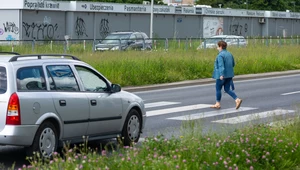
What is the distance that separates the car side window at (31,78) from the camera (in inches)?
422

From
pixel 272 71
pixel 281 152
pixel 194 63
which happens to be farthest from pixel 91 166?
pixel 272 71

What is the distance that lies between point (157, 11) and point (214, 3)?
1524 inches

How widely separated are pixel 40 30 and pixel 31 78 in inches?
1568

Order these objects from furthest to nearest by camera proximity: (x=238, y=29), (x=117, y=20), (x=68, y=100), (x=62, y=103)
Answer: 1. (x=238, y=29)
2. (x=117, y=20)
3. (x=68, y=100)
4. (x=62, y=103)

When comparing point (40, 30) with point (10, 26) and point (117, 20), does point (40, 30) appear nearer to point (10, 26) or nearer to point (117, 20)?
point (10, 26)

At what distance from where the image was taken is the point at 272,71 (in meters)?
33.4

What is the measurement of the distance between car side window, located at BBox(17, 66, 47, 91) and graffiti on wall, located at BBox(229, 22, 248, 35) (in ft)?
191

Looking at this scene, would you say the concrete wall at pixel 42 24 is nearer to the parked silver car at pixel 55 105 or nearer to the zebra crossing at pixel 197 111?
the zebra crossing at pixel 197 111

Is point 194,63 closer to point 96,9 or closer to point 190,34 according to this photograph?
point 96,9

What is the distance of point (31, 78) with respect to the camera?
10906mm

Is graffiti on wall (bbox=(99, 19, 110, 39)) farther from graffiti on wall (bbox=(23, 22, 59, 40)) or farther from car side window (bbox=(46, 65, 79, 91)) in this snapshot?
car side window (bbox=(46, 65, 79, 91))

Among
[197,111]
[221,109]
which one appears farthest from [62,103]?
[221,109]

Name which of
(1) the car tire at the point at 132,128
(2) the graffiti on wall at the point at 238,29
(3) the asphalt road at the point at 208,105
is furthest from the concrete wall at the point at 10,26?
(1) the car tire at the point at 132,128

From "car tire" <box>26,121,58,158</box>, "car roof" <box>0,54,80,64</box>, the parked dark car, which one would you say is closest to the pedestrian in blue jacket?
"car roof" <box>0,54,80,64</box>
